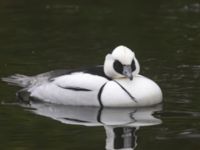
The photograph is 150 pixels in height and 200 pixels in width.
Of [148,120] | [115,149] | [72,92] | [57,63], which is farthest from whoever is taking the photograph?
[57,63]

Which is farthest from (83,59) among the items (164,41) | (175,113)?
(175,113)

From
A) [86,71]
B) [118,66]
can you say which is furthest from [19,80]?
[118,66]

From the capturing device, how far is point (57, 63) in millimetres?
16797

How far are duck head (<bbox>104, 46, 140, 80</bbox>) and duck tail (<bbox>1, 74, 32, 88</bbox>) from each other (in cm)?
158

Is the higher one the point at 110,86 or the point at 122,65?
the point at 122,65

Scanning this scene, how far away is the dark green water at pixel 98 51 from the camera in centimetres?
1167

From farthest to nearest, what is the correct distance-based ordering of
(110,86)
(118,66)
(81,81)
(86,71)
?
1. (86,71)
2. (118,66)
3. (81,81)
4. (110,86)

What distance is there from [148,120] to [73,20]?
949cm

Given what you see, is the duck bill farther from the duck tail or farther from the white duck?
the duck tail

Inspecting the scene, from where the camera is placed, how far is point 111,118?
42.4 feet

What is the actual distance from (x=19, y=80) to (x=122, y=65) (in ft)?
6.68

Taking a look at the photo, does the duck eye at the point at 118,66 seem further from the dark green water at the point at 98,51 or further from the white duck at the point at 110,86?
the dark green water at the point at 98,51

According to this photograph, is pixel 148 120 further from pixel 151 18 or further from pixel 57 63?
pixel 151 18

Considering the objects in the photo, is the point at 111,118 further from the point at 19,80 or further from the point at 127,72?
the point at 19,80
